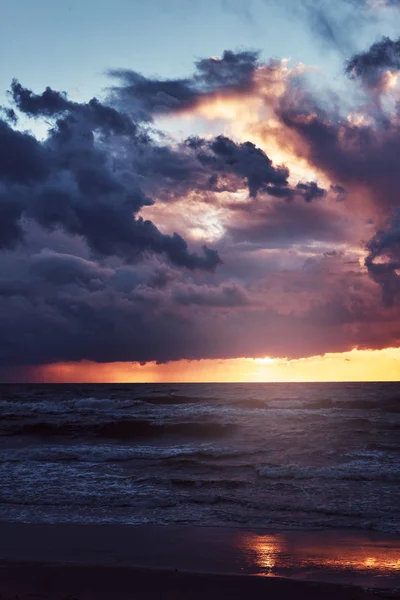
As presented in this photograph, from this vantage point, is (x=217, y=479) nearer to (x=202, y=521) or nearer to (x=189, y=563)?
(x=202, y=521)

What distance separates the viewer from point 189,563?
883 cm

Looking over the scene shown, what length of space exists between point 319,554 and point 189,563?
2.09 meters

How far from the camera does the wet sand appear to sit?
7523 mm

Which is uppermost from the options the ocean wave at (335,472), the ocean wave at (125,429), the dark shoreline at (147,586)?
the dark shoreline at (147,586)

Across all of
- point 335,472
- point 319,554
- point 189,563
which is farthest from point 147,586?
point 335,472

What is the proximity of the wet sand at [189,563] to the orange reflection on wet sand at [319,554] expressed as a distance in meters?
0.01

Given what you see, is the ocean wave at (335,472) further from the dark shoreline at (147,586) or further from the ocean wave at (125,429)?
the ocean wave at (125,429)

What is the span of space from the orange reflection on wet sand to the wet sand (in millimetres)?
15

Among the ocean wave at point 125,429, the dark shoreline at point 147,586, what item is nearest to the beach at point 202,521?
the dark shoreline at point 147,586

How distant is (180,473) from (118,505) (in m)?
4.78

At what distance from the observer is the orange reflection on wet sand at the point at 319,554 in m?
8.40

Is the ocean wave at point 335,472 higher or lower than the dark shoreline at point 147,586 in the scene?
lower

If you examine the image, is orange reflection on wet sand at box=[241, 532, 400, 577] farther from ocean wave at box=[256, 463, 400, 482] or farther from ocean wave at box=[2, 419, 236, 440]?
ocean wave at box=[2, 419, 236, 440]

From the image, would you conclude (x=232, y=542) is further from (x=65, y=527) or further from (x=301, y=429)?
(x=301, y=429)
